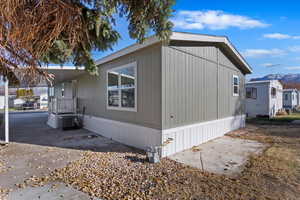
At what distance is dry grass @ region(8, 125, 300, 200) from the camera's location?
274 cm

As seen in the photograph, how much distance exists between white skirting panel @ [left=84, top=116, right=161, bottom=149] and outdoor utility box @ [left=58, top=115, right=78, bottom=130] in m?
2.01

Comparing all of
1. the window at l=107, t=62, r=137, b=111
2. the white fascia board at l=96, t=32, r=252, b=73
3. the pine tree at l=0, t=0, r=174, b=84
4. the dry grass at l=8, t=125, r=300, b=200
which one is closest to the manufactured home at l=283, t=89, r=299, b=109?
the white fascia board at l=96, t=32, r=252, b=73

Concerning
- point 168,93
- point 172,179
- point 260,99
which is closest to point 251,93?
point 260,99

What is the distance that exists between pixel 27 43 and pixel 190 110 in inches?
182

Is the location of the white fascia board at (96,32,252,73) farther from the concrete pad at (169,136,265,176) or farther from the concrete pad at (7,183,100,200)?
the concrete pad at (7,183,100,200)

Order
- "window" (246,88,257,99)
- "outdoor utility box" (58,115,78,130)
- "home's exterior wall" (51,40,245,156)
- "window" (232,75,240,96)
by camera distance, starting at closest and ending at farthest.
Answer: "home's exterior wall" (51,40,245,156), "window" (232,75,240,96), "outdoor utility box" (58,115,78,130), "window" (246,88,257,99)

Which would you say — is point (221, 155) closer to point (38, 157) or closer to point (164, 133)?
point (164, 133)

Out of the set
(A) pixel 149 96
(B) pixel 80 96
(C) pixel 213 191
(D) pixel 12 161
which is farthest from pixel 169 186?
(B) pixel 80 96

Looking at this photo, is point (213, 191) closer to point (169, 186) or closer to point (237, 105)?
point (169, 186)

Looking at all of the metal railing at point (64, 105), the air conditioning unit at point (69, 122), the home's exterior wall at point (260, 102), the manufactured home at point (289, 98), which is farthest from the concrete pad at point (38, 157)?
the manufactured home at point (289, 98)

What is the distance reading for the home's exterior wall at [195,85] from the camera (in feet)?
15.8

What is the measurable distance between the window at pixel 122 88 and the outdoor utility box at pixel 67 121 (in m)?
3.84

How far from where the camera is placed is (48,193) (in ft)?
9.27

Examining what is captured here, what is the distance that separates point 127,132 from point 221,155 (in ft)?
10.0
